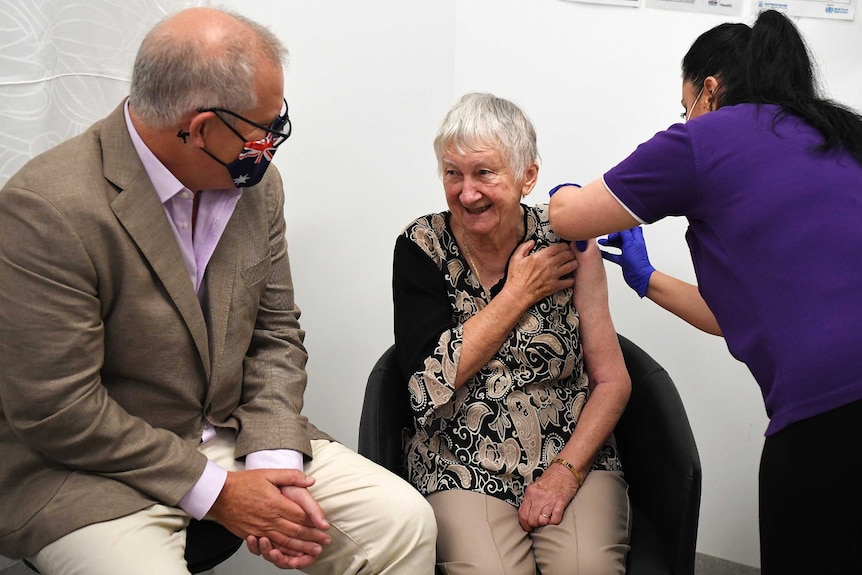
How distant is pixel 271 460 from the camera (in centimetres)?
161

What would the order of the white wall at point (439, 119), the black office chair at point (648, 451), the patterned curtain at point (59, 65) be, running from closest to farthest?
1. the patterned curtain at point (59, 65)
2. the black office chair at point (648, 451)
3. the white wall at point (439, 119)

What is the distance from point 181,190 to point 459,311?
0.66 meters

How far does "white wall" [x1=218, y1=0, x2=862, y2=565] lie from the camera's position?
226 cm

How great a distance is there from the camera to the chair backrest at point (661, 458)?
5.38 feet

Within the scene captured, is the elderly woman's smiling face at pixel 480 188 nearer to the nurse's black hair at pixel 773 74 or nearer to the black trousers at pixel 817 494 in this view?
the nurse's black hair at pixel 773 74

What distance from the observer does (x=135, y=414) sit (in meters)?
1.52

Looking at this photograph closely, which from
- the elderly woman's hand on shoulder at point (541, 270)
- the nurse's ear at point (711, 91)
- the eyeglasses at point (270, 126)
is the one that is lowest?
the elderly woman's hand on shoulder at point (541, 270)

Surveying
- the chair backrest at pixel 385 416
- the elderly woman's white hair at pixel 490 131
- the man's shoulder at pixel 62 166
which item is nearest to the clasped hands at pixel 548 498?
the chair backrest at pixel 385 416

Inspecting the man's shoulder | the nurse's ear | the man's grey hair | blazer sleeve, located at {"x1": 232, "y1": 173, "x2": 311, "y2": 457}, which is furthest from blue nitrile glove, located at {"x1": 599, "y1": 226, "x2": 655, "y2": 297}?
the man's shoulder

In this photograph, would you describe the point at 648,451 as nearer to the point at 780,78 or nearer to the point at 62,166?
the point at 780,78

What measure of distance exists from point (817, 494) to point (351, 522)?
2.73 feet

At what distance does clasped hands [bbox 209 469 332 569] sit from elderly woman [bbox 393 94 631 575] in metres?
0.30

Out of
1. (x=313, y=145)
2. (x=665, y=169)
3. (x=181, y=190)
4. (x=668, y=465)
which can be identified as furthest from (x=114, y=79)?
(x=668, y=465)

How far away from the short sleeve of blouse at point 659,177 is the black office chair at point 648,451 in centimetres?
48
